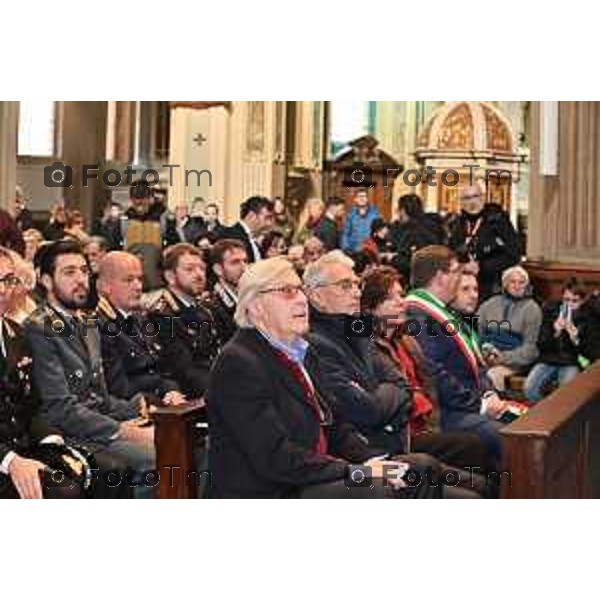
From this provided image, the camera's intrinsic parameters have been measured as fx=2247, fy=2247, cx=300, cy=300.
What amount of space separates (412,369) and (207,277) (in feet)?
2.29

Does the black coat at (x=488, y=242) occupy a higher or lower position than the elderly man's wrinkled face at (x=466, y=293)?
higher

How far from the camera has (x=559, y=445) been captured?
21.2 ft

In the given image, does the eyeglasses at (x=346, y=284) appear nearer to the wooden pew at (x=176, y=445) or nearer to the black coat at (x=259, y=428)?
the black coat at (x=259, y=428)

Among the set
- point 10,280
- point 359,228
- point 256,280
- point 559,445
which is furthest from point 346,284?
point 10,280

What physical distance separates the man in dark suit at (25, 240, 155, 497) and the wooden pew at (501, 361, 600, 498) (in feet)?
3.68

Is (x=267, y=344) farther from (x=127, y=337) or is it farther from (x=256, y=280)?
(x=127, y=337)

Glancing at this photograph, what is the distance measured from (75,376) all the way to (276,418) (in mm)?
659

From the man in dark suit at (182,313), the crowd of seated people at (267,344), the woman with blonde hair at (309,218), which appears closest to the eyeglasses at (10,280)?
the crowd of seated people at (267,344)

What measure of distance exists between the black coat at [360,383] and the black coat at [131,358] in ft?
1.54

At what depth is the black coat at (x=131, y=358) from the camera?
685 cm

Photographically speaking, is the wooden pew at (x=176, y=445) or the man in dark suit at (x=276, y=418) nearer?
the man in dark suit at (x=276, y=418)

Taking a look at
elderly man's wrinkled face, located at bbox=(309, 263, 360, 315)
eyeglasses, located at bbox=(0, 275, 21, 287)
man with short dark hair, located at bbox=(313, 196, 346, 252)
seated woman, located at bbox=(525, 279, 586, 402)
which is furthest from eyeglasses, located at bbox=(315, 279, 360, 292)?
eyeglasses, located at bbox=(0, 275, 21, 287)

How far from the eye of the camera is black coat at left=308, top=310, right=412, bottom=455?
6801 millimetres
